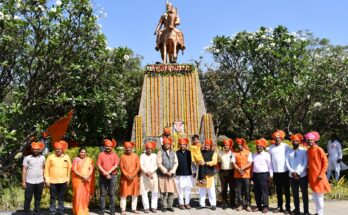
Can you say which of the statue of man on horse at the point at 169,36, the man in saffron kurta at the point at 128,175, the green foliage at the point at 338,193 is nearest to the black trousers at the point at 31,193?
the man in saffron kurta at the point at 128,175

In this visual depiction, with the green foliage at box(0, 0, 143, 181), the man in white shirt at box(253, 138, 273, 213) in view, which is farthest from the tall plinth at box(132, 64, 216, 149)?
the man in white shirt at box(253, 138, 273, 213)

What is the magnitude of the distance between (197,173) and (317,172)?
7.95 feet

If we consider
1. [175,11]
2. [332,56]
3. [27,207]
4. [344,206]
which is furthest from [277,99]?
[27,207]

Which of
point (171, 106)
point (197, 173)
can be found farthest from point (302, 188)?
point (171, 106)

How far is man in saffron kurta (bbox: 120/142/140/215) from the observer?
306 inches

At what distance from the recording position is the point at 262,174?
310 inches

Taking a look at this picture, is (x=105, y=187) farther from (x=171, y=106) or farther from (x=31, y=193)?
(x=171, y=106)

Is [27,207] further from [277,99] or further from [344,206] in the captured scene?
[277,99]

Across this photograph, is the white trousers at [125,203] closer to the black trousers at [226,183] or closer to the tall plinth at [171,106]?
the black trousers at [226,183]

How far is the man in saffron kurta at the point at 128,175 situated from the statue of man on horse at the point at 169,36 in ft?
27.1

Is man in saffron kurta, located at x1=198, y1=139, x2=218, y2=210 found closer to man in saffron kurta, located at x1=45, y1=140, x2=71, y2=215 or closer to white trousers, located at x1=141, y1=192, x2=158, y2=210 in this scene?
white trousers, located at x1=141, y1=192, x2=158, y2=210

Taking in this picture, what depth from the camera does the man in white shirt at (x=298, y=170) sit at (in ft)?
24.8

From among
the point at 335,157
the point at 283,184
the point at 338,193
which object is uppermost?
the point at 335,157

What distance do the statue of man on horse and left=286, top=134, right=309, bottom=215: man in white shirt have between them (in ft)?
28.9
